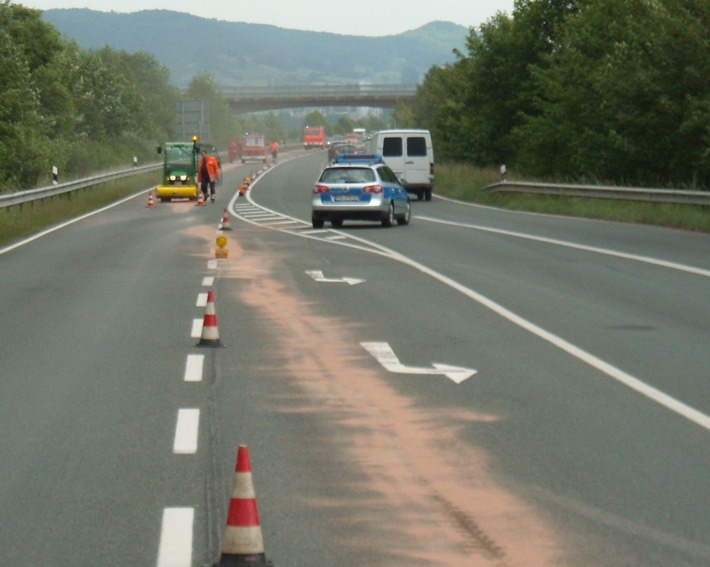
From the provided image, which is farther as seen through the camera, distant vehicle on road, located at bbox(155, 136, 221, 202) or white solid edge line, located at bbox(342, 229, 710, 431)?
distant vehicle on road, located at bbox(155, 136, 221, 202)

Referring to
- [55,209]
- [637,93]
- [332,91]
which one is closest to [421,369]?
[55,209]

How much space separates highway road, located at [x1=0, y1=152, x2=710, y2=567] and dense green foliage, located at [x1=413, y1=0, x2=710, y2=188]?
20.9 metres

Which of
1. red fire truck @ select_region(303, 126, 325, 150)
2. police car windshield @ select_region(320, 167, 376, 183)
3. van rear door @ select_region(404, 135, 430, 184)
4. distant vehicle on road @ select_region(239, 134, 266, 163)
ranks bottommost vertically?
red fire truck @ select_region(303, 126, 325, 150)

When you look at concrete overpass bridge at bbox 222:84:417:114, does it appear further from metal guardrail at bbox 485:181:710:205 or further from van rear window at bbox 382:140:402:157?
metal guardrail at bbox 485:181:710:205

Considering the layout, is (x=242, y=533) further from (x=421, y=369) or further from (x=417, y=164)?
(x=417, y=164)

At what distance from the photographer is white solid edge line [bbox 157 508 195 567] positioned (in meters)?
6.11

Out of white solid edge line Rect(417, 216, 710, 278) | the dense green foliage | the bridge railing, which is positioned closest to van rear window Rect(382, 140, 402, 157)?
the dense green foliage

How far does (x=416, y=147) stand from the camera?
50.3 meters

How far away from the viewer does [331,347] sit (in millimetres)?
13250

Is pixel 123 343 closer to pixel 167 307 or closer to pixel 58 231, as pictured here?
pixel 167 307

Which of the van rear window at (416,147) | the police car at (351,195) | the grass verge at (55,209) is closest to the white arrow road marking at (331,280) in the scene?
the grass verge at (55,209)

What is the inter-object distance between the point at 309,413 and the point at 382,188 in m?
24.5

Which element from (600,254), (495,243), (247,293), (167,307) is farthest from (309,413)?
(495,243)

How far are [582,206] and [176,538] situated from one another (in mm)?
32960
